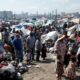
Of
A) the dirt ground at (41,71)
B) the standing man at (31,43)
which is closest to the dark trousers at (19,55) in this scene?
the dirt ground at (41,71)

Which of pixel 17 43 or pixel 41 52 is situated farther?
pixel 41 52

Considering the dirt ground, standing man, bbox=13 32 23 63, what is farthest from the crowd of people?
the dirt ground

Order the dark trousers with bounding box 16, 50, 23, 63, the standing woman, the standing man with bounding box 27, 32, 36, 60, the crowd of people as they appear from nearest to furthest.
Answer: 1. the crowd of people
2. the dark trousers with bounding box 16, 50, 23, 63
3. the standing man with bounding box 27, 32, 36, 60
4. the standing woman

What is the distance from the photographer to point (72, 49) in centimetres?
1398

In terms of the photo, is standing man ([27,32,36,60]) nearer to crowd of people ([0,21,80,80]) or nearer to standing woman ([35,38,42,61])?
crowd of people ([0,21,80,80])

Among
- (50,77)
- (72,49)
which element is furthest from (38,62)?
(50,77)

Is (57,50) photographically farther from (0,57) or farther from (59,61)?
(0,57)

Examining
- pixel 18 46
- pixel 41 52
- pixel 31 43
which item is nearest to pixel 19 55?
pixel 18 46

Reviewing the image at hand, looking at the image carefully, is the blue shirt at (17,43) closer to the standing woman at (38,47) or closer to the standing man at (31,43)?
the standing man at (31,43)

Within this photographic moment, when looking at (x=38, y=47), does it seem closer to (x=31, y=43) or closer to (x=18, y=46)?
(x=31, y=43)

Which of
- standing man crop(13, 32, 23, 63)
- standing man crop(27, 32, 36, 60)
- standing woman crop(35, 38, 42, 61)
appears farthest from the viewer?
standing woman crop(35, 38, 42, 61)

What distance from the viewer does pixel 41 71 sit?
1323cm

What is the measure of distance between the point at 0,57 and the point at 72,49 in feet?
11.2

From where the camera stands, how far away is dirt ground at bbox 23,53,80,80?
12.1m
